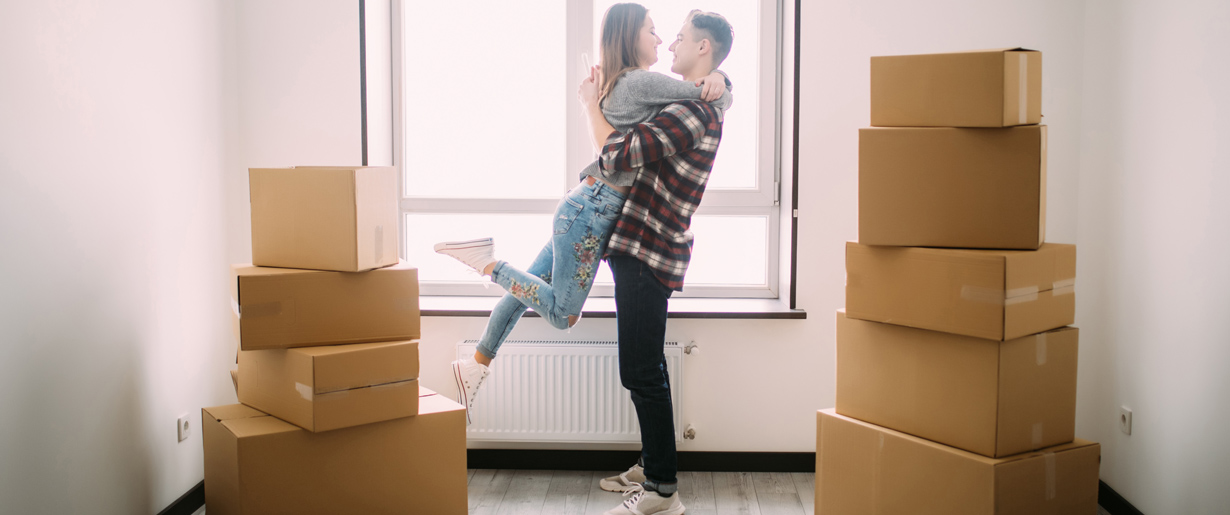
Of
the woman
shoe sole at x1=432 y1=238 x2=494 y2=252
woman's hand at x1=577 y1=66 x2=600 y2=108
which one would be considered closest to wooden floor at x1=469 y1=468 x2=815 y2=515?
the woman

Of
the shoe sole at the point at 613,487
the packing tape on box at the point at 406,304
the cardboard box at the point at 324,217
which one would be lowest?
the shoe sole at the point at 613,487

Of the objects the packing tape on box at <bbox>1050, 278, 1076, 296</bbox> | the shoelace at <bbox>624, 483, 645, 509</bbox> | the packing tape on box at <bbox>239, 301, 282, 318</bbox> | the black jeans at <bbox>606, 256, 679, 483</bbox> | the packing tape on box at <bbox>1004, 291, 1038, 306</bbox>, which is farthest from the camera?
the shoelace at <bbox>624, 483, 645, 509</bbox>

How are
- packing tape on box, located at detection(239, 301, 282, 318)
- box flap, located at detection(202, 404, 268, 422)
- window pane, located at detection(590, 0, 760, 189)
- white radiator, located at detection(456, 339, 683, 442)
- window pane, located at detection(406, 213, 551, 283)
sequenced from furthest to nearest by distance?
window pane, located at detection(406, 213, 551, 283), window pane, located at detection(590, 0, 760, 189), white radiator, located at detection(456, 339, 683, 442), box flap, located at detection(202, 404, 268, 422), packing tape on box, located at detection(239, 301, 282, 318)

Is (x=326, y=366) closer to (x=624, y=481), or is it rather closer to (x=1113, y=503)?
(x=624, y=481)

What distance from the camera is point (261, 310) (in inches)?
71.3

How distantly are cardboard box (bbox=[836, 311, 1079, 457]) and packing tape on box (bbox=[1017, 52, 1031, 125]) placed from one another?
455 mm

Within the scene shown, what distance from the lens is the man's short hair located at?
2.17 m

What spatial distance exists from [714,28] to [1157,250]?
1.36 meters

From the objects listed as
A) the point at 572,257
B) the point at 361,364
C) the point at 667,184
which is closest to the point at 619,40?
the point at 667,184

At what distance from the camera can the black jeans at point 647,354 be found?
214 cm

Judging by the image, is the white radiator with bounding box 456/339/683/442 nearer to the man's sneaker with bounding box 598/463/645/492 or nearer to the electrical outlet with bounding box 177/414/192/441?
the man's sneaker with bounding box 598/463/645/492

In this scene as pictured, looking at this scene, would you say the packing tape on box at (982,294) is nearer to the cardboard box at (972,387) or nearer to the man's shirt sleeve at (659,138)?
the cardboard box at (972,387)

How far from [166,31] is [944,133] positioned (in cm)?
208

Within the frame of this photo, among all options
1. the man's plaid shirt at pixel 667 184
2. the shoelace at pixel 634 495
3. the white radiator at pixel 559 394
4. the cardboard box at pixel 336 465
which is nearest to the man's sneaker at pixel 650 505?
the shoelace at pixel 634 495
